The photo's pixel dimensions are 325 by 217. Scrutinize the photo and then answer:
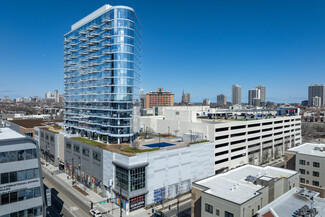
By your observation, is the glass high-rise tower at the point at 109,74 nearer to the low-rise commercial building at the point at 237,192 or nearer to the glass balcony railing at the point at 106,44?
the glass balcony railing at the point at 106,44

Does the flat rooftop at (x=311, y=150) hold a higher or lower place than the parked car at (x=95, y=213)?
higher

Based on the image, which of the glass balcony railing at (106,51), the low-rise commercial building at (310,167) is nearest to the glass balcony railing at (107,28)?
the glass balcony railing at (106,51)

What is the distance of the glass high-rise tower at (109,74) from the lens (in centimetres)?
6206

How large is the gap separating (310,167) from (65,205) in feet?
188

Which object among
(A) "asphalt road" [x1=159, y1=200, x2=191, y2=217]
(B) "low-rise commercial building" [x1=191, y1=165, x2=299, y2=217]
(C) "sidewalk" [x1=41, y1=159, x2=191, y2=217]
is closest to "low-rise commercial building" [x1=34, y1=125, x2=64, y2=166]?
(C) "sidewalk" [x1=41, y1=159, x2=191, y2=217]

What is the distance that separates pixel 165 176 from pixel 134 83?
93.4ft

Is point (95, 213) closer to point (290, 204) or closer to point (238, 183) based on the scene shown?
point (238, 183)

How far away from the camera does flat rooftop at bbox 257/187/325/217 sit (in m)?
28.2

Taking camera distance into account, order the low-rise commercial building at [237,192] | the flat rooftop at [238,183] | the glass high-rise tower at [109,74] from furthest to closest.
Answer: the glass high-rise tower at [109,74] → the flat rooftop at [238,183] → the low-rise commercial building at [237,192]

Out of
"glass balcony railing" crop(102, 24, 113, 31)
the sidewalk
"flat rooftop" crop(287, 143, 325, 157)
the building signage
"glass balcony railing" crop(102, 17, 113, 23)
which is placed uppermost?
"glass balcony railing" crop(102, 17, 113, 23)

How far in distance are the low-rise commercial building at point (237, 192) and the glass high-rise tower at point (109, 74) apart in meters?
31.7

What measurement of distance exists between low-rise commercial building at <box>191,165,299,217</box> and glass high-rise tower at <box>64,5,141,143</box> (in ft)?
104

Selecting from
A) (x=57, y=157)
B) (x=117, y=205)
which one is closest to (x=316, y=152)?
(x=117, y=205)

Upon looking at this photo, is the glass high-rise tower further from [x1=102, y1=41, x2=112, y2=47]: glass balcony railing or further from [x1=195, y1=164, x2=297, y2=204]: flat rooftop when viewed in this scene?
[x1=195, y1=164, x2=297, y2=204]: flat rooftop
